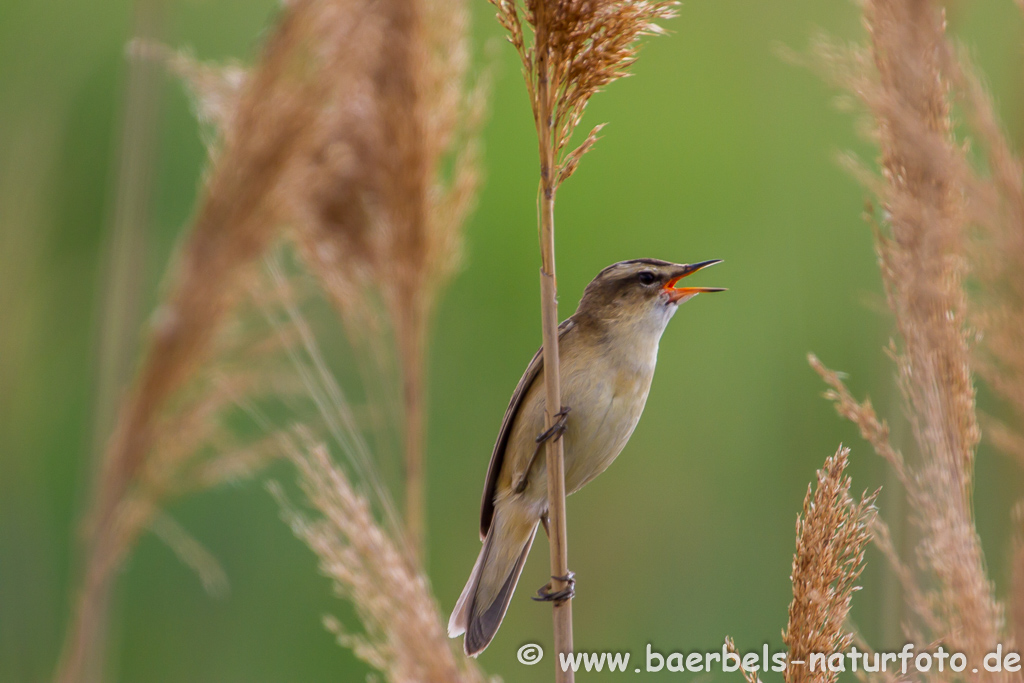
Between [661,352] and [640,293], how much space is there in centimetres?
331

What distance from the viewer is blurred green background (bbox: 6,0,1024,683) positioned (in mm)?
4207

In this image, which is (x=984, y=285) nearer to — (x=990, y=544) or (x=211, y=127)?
(x=211, y=127)

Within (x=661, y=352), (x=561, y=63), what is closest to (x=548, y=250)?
(x=561, y=63)

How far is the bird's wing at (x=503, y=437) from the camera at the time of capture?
259 centimetres

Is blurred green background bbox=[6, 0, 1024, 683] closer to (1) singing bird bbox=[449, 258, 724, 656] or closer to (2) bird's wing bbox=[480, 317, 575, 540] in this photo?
(1) singing bird bbox=[449, 258, 724, 656]

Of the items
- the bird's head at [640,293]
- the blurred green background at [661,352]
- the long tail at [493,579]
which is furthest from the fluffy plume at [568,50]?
the blurred green background at [661,352]

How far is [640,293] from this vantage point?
2672 mm

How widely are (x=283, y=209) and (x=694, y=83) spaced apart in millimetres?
5205

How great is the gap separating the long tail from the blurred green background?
45.5 inches

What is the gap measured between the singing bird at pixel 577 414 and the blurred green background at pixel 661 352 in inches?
35.4

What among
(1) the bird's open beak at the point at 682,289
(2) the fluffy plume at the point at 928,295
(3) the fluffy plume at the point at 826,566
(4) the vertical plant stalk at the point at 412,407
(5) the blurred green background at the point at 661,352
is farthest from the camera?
(5) the blurred green background at the point at 661,352

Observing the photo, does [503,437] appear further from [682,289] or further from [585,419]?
[682,289]

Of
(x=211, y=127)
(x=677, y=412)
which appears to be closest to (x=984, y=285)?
(x=211, y=127)

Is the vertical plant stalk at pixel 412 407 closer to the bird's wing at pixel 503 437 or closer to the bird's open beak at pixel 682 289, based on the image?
the bird's wing at pixel 503 437
